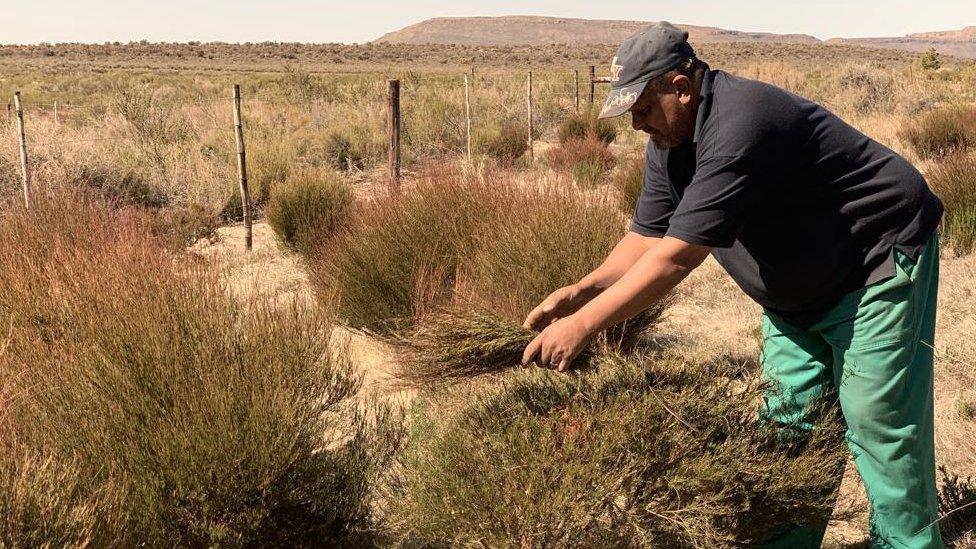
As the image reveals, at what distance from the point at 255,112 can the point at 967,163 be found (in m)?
15.1

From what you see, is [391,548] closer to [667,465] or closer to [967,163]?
[667,465]

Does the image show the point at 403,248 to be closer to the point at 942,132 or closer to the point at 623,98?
the point at 623,98

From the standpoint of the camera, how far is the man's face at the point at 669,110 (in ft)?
6.15

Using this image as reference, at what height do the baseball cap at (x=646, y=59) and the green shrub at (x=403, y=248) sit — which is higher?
the baseball cap at (x=646, y=59)

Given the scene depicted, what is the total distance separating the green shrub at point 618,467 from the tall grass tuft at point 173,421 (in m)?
0.35

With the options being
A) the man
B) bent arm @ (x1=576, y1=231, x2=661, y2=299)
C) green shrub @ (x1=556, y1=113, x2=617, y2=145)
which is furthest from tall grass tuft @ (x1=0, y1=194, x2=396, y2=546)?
green shrub @ (x1=556, y1=113, x2=617, y2=145)

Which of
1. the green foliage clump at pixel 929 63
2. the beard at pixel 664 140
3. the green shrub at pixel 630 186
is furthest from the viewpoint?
the green foliage clump at pixel 929 63

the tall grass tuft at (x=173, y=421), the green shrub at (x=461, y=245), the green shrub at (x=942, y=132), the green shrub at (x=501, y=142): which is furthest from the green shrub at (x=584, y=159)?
the tall grass tuft at (x=173, y=421)

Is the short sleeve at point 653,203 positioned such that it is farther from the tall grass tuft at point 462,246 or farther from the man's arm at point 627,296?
the tall grass tuft at point 462,246

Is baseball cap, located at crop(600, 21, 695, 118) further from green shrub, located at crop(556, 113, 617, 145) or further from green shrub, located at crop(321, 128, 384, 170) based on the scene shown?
green shrub, located at crop(556, 113, 617, 145)

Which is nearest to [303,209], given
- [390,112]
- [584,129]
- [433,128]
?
[390,112]

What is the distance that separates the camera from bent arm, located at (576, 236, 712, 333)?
5.90ft

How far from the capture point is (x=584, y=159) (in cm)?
1061

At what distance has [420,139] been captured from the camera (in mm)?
14125
